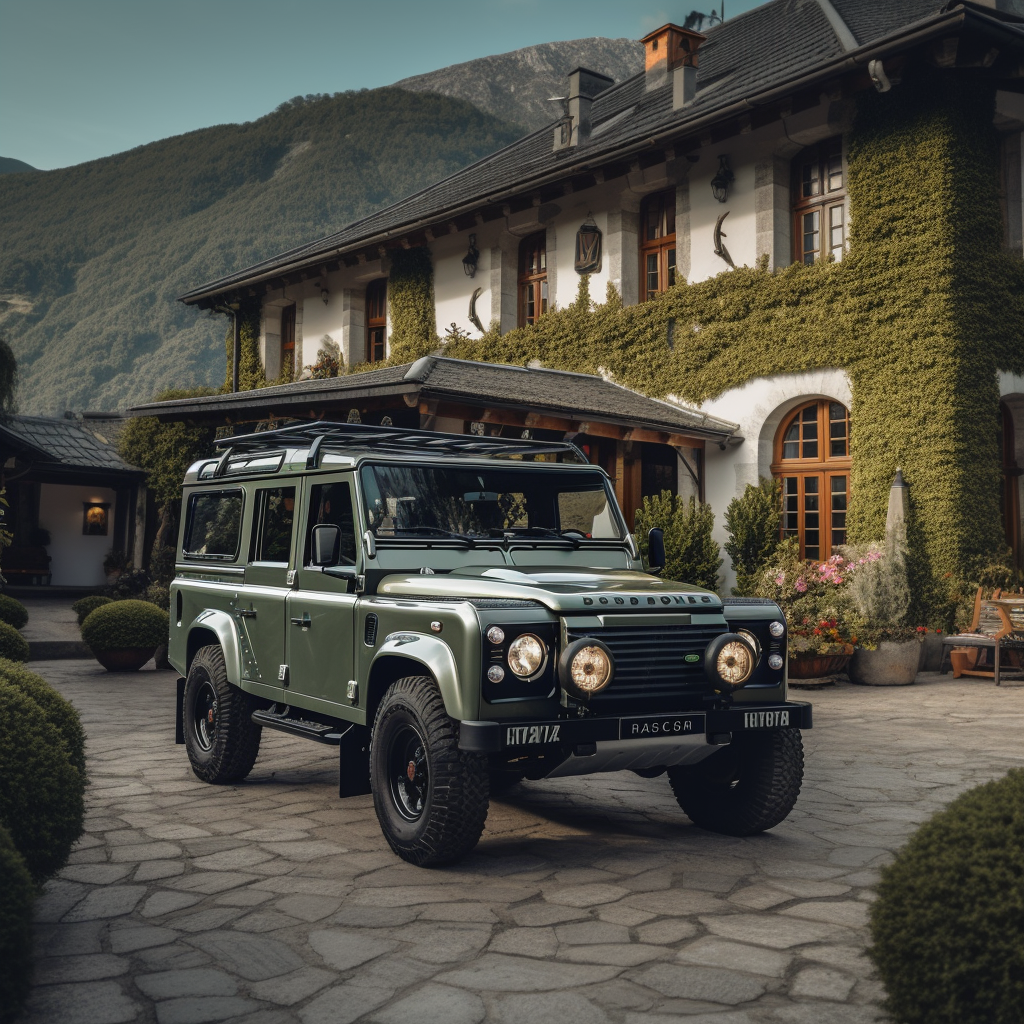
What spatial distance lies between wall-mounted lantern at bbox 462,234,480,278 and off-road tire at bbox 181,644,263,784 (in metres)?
14.4

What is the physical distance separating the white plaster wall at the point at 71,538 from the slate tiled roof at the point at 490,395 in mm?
12786

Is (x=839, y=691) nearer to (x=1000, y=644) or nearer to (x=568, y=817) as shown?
(x=1000, y=644)

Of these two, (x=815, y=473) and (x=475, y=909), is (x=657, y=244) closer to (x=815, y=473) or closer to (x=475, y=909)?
(x=815, y=473)

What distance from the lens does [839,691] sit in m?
11.7

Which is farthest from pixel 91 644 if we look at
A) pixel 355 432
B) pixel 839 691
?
pixel 839 691

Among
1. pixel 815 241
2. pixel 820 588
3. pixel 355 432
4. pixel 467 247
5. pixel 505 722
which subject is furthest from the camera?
pixel 467 247

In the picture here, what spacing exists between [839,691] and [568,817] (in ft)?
21.9

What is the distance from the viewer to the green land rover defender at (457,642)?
4508 mm

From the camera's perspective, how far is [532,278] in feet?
64.4

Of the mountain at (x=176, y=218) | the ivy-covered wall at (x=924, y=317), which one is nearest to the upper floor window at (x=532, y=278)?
the ivy-covered wall at (x=924, y=317)

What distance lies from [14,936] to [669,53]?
65.8 feet

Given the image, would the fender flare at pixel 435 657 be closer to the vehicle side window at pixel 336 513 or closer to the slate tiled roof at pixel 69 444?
the vehicle side window at pixel 336 513

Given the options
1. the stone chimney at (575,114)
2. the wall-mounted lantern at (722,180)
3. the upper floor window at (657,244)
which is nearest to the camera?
the wall-mounted lantern at (722,180)

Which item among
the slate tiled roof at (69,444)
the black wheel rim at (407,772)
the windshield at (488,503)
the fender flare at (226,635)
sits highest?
the slate tiled roof at (69,444)
